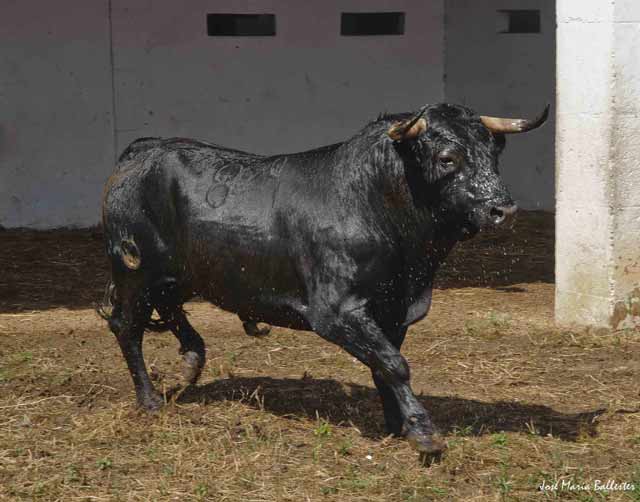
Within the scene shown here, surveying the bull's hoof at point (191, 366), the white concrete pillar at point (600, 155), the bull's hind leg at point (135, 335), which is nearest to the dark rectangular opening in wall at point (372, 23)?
the white concrete pillar at point (600, 155)

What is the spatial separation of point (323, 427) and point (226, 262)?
92cm

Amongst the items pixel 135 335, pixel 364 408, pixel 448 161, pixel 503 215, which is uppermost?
pixel 448 161

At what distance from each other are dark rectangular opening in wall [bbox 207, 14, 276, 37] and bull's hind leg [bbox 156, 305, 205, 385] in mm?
5978

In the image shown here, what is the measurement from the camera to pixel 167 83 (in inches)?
469

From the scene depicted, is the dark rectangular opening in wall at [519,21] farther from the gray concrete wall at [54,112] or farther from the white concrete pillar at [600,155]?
the white concrete pillar at [600,155]

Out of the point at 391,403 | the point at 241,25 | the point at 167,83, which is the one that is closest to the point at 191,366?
the point at 391,403

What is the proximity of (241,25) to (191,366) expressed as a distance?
21.1ft

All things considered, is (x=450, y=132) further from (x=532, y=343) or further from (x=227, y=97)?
(x=227, y=97)

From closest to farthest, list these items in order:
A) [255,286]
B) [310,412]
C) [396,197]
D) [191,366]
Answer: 1. [396,197]
2. [255,286]
3. [310,412]
4. [191,366]

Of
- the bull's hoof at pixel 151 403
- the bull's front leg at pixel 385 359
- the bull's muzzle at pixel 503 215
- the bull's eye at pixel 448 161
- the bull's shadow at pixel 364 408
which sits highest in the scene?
the bull's eye at pixel 448 161

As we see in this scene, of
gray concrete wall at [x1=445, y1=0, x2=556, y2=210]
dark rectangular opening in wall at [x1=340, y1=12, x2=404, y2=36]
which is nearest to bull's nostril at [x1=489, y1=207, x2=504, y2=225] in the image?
gray concrete wall at [x1=445, y1=0, x2=556, y2=210]

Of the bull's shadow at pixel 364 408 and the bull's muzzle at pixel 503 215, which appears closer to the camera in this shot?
the bull's muzzle at pixel 503 215

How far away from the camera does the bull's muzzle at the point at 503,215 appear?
17.1 feet

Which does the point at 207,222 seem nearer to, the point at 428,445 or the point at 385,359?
the point at 385,359
